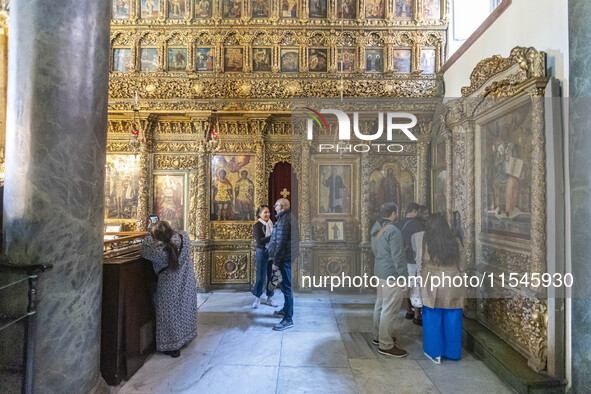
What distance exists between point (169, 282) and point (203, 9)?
5.63m

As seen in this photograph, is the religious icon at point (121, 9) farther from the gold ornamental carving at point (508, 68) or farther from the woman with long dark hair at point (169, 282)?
the gold ornamental carving at point (508, 68)

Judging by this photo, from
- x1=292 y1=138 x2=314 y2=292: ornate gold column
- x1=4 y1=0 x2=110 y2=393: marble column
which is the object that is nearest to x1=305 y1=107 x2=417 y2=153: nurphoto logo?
x1=292 y1=138 x2=314 y2=292: ornate gold column

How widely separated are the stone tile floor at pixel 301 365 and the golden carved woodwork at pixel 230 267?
1817 millimetres

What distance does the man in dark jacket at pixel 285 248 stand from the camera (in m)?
4.16

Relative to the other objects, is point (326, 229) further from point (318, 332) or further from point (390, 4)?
point (390, 4)

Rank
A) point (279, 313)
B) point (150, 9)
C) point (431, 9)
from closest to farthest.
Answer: point (279, 313) < point (431, 9) < point (150, 9)

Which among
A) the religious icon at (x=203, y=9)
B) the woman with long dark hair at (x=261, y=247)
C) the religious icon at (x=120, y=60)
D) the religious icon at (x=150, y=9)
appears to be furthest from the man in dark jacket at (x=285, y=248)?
the religious icon at (x=150, y=9)

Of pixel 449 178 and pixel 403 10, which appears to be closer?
pixel 449 178

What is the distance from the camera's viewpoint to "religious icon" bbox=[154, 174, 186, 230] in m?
6.45

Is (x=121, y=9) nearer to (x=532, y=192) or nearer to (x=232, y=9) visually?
(x=232, y=9)

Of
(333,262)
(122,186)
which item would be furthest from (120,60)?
(333,262)

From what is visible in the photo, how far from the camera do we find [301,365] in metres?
3.27

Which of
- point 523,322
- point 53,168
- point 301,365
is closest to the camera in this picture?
point 53,168

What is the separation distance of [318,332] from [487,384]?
1.93 meters
